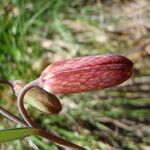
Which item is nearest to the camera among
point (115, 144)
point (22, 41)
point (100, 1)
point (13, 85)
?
point (13, 85)

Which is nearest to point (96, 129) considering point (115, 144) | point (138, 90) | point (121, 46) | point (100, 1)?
point (115, 144)

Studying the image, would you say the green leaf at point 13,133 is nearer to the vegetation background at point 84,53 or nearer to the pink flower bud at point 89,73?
the pink flower bud at point 89,73

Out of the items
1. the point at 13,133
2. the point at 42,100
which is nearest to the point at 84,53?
the point at 42,100

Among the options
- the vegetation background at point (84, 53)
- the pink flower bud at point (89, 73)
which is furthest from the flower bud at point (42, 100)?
the vegetation background at point (84, 53)

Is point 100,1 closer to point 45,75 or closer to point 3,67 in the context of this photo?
point 3,67

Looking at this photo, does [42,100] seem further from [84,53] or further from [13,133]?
[84,53]

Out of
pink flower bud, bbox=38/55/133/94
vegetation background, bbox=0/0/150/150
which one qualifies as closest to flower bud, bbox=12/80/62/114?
pink flower bud, bbox=38/55/133/94

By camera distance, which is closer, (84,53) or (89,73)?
(89,73)
